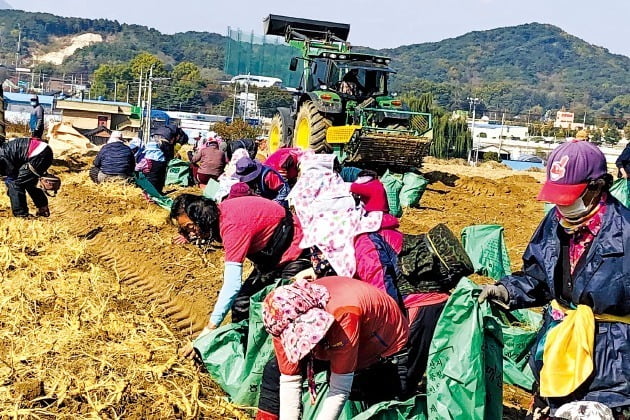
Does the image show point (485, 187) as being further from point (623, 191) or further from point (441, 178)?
point (623, 191)

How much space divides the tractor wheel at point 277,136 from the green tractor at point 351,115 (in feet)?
0.07

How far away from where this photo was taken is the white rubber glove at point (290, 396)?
318cm

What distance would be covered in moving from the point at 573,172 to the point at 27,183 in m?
7.23

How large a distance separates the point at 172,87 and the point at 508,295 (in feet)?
365

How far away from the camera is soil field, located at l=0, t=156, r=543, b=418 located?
4.06m

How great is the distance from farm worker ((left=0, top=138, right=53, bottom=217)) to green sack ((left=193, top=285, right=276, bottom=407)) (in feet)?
17.0

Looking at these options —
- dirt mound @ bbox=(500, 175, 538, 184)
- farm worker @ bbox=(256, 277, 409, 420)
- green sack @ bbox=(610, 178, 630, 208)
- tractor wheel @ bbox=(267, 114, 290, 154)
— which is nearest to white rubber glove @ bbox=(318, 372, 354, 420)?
farm worker @ bbox=(256, 277, 409, 420)

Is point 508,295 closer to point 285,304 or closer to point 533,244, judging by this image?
point 533,244

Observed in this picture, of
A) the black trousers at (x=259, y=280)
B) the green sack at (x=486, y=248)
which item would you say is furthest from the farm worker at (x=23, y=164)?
the green sack at (x=486, y=248)

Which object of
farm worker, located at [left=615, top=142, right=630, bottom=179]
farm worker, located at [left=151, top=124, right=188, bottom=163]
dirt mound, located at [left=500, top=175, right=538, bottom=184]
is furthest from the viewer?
dirt mound, located at [left=500, top=175, right=538, bottom=184]

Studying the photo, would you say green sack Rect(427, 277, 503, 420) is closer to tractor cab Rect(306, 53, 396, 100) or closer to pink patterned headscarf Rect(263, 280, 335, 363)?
pink patterned headscarf Rect(263, 280, 335, 363)

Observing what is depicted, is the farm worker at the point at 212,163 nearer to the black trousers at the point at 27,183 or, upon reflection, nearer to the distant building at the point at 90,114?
the black trousers at the point at 27,183

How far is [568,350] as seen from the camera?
2.82 metres

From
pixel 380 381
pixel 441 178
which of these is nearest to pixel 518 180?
pixel 441 178
